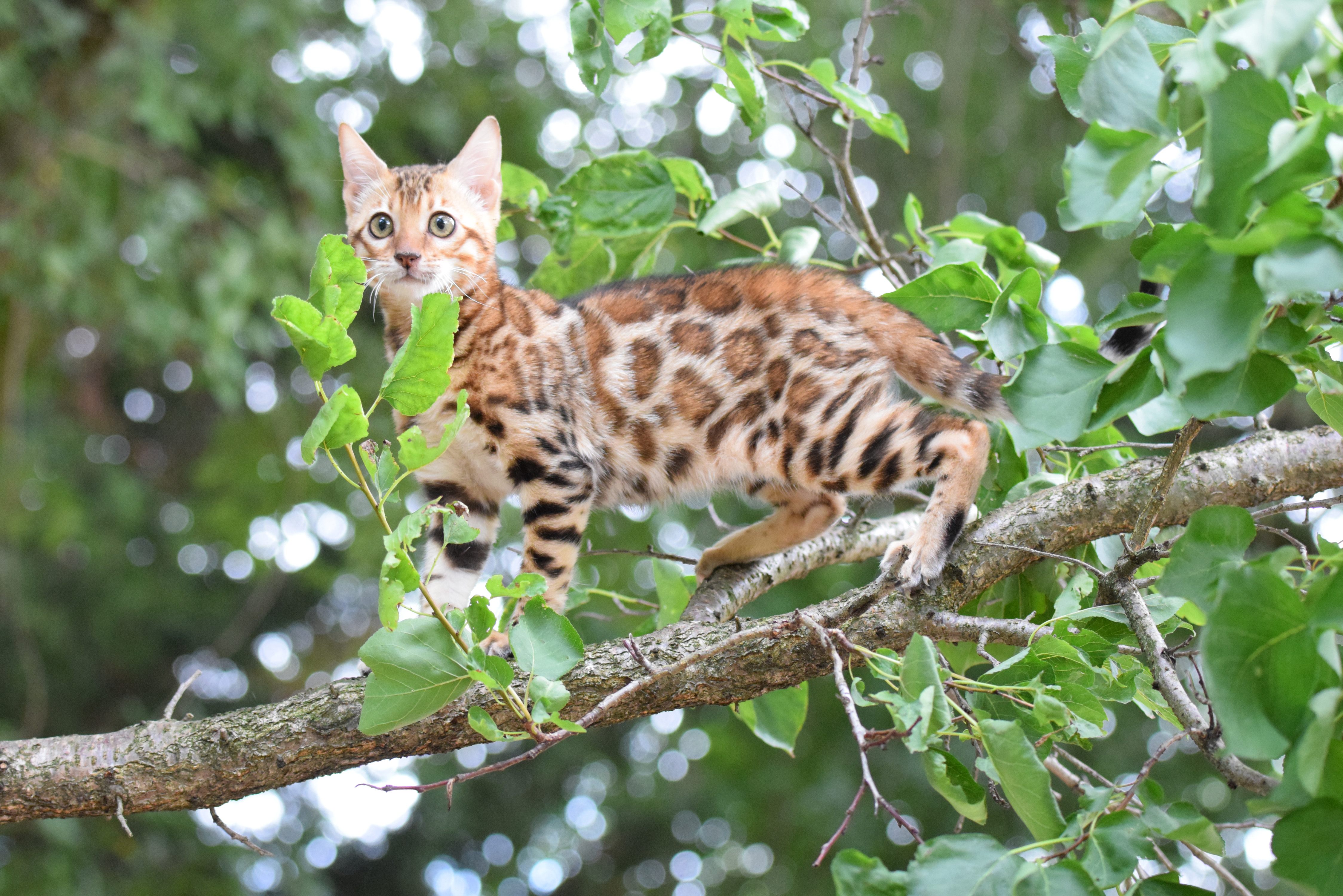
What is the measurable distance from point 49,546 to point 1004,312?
6.53 meters

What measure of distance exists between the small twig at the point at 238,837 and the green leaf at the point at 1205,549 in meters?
1.70

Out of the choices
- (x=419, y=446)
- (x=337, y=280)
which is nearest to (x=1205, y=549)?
(x=419, y=446)

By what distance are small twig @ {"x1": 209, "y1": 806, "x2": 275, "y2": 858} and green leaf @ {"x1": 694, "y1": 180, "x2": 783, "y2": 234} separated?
1812mm

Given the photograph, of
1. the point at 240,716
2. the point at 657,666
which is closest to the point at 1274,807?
the point at 657,666

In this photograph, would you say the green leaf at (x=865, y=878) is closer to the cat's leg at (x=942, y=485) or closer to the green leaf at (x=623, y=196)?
the cat's leg at (x=942, y=485)

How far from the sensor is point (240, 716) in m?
2.47

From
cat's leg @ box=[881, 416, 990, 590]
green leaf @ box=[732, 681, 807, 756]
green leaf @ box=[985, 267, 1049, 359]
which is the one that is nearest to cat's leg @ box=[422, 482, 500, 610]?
green leaf @ box=[732, 681, 807, 756]

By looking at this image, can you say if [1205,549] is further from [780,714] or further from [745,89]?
[745,89]

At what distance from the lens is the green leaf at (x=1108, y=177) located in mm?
1253

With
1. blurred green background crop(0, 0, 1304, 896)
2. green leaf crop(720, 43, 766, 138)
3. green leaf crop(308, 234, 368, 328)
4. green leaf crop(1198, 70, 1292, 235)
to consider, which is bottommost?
blurred green background crop(0, 0, 1304, 896)

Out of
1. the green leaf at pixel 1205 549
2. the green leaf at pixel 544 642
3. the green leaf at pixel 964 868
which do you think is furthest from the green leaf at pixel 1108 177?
the green leaf at pixel 544 642

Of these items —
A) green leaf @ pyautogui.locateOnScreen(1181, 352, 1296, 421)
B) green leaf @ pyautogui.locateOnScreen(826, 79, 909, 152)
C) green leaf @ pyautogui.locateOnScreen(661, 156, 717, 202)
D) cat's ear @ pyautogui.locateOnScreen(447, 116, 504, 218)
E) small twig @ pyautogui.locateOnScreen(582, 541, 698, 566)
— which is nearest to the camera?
green leaf @ pyautogui.locateOnScreen(1181, 352, 1296, 421)

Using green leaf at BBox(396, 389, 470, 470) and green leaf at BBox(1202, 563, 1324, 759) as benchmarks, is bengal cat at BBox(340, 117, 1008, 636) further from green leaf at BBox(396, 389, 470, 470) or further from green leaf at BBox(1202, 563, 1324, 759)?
green leaf at BBox(1202, 563, 1324, 759)

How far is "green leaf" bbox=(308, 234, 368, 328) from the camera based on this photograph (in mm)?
1664
